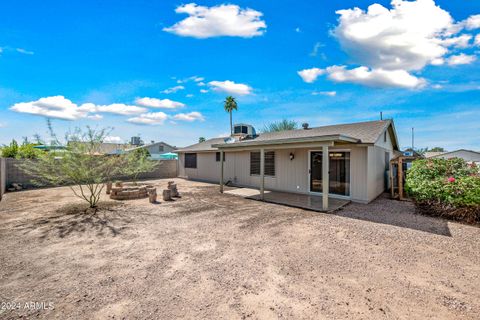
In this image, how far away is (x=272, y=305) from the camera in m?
2.42

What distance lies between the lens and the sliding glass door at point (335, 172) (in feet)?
26.7

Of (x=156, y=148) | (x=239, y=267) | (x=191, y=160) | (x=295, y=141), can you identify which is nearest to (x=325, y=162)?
(x=295, y=141)

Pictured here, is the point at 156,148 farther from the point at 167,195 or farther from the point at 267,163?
the point at 167,195

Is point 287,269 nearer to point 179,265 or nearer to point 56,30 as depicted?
point 179,265

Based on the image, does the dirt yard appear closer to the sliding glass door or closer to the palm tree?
the sliding glass door

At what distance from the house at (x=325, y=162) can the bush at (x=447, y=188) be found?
139 centimetres

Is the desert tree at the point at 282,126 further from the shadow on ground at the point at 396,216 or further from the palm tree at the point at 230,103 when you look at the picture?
the shadow on ground at the point at 396,216

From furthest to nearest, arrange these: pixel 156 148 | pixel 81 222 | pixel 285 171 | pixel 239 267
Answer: pixel 156 148 → pixel 285 171 → pixel 81 222 → pixel 239 267

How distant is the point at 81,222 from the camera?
564 centimetres

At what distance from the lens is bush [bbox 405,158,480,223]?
557 centimetres

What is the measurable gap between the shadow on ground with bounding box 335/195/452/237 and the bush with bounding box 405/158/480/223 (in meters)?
0.41

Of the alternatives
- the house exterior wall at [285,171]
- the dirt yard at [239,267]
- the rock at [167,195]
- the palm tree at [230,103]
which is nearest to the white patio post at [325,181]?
the dirt yard at [239,267]

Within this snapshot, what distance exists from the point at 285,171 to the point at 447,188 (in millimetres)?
5401

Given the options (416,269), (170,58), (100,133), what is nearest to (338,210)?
(416,269)
